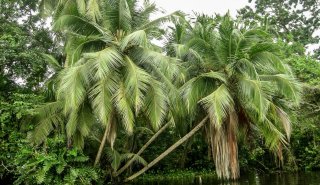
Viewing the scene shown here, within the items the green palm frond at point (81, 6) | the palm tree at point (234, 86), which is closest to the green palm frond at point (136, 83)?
the palm tree at point (234, 86)

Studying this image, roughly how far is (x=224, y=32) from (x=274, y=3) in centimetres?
1983

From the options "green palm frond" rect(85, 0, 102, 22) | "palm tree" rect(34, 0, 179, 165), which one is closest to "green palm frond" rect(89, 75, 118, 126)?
"palm tree" rect(34, 0, 179, 165)

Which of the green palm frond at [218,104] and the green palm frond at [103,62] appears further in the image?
the green palm frond at [218,104]

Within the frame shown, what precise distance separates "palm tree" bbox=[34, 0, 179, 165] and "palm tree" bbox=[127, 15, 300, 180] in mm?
1603

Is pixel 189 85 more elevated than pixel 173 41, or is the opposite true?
pixel 173 41

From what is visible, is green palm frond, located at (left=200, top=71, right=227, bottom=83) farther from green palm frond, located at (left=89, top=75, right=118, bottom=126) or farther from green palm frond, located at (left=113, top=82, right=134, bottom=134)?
green palm frond, located at (left=89, top=75, right=118, bottom=126)

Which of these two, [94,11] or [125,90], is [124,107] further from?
[94,11]

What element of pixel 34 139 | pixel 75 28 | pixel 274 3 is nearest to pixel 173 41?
pixel 75 28

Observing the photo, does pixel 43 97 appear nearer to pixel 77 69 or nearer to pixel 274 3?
pixel 77 69

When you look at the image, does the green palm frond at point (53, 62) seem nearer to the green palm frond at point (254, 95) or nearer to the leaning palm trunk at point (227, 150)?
the leaning palm trunk at point (227, 150)

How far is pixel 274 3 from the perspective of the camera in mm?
33500

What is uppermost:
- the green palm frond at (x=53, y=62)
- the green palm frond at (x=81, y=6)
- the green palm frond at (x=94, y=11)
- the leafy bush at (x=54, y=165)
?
the green palm frond at (x=81, y=6)

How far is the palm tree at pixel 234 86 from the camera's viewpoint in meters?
14.5

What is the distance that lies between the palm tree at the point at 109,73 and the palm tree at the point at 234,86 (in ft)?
5.26
